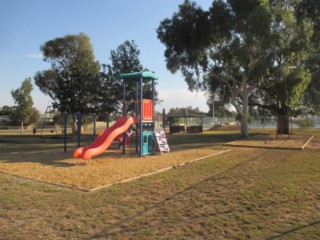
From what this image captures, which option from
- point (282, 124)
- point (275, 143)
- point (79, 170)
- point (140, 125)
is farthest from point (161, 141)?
point (282, 124)

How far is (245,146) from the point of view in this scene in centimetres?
1723

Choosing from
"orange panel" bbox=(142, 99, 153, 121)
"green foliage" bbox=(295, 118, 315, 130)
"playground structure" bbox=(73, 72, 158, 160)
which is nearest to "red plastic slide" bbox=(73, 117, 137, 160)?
"playground structure" bbox=(73, 72, 158, 160)

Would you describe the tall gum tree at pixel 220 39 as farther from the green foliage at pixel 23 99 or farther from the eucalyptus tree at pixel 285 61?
the green foliage at pixel 23 99

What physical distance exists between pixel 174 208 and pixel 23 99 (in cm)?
4406

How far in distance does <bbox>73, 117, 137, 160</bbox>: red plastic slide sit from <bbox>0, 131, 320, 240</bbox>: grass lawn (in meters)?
3.04

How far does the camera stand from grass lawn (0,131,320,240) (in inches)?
185

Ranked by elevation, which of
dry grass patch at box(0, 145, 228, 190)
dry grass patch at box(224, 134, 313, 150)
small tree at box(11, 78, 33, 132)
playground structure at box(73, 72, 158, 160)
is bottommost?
dry grass patch at box(0, 145, 228, 190)

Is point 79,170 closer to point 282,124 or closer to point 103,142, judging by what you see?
point 103,142

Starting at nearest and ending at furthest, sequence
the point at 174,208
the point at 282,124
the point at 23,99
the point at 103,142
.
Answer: the point at 174,208 → the point at 103,142 → the point at 282,124 → the point at 23,99

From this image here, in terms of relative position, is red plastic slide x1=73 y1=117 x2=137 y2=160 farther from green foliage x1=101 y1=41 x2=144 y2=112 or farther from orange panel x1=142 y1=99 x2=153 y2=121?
green foliage x1=101 y1=41 x2=144 y2=112

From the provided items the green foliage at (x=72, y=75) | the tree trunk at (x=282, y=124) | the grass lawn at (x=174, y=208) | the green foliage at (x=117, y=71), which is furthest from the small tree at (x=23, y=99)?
the grass lawn at (x=174, y=208)

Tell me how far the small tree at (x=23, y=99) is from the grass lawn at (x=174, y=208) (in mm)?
39347

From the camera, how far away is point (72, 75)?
35062 mm

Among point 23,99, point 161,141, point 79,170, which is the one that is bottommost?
point 79,170
